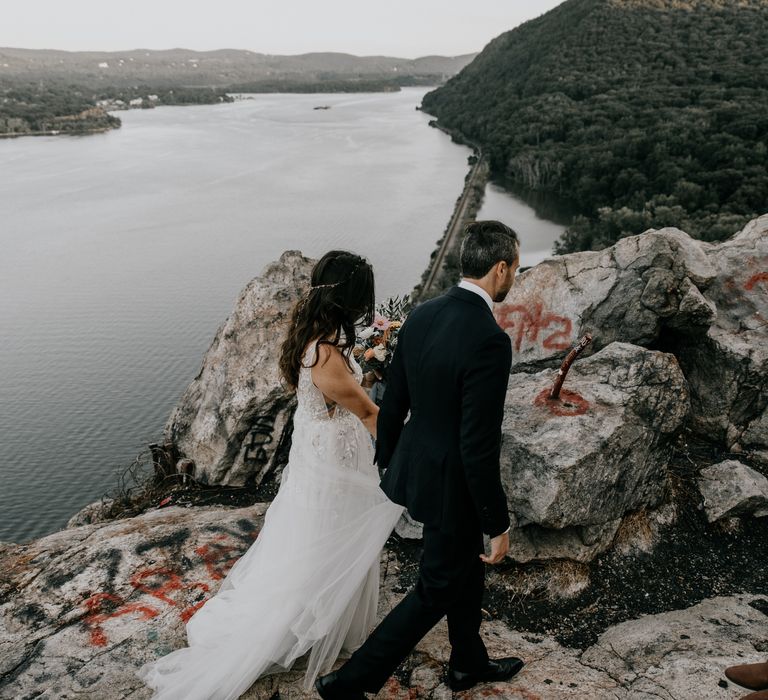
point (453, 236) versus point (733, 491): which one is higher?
point (733, 491)

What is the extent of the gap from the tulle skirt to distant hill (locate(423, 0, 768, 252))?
65.6 feet

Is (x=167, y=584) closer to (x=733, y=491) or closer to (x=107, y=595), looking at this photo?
(x=107, y=595)

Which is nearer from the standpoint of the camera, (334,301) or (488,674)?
(334,301)

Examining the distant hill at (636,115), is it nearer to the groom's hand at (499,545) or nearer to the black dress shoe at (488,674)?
the black dress shoe at (488,674)

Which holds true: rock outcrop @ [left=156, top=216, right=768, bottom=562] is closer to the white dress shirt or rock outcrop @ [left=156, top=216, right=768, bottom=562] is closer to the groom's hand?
the groom's hand

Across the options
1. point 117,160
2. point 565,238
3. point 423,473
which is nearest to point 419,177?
point 565,238

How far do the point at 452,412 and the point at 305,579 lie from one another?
0.94 metres

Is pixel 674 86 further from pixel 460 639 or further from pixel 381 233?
pixel 460 639

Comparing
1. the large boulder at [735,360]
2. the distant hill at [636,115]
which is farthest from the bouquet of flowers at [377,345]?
the distant hill at [636,115]

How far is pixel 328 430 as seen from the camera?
2502 mm

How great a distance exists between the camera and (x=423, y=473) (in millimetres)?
2043

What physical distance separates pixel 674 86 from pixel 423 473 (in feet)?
168

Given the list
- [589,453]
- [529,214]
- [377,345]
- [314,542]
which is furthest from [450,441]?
[529,214]

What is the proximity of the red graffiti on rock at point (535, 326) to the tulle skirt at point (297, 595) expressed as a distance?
225 centimetres
